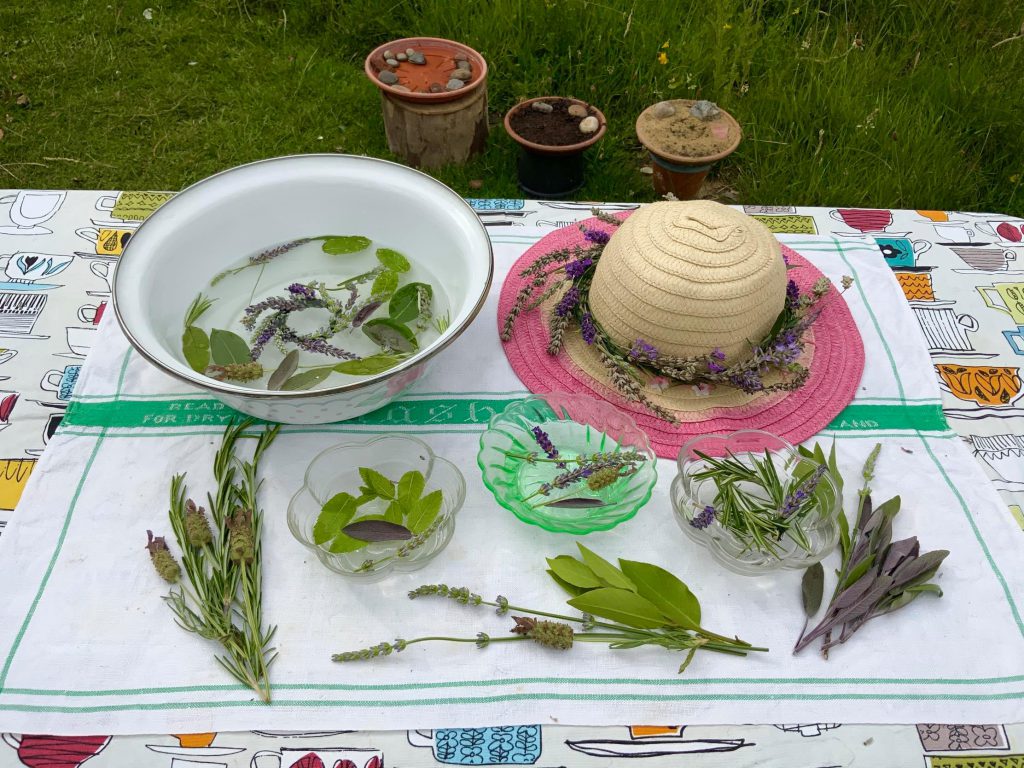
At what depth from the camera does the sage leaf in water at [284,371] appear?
1006 millimetres

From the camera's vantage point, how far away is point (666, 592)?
2.86 feet

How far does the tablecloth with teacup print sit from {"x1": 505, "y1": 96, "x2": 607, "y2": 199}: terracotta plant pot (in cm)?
37

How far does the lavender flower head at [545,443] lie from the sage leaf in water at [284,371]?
0.36 m

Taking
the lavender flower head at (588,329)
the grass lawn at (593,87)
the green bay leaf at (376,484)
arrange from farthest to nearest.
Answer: the grass lawn at (593,87)
the lavender flower head at (588,329)
the green bay leaf at (376,484)

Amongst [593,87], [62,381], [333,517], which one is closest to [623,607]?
[333,517]

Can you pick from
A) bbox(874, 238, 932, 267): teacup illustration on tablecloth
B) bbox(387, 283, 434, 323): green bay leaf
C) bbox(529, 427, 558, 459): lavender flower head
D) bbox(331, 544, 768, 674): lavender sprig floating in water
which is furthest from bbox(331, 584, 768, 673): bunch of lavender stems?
bbox(874, 238, 932, 267): teacup illustration on tablecloth

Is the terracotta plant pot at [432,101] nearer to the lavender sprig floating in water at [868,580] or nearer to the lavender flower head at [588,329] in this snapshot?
the lavender flower head at [588,329]

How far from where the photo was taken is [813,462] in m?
0.97

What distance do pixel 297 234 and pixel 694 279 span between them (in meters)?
0.66

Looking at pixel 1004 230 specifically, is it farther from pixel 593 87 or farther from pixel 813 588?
pixel 593 87

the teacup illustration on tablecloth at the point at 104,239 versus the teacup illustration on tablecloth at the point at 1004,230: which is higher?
the teacup illustration on tablecloth at the point at 1004,230

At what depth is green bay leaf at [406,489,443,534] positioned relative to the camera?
89cm

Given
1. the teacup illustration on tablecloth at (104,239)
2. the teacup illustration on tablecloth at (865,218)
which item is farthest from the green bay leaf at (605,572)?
the teacup illustration on tablecloth at (104,239)

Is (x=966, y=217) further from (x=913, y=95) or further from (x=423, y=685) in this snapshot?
(x=423, y=685)
